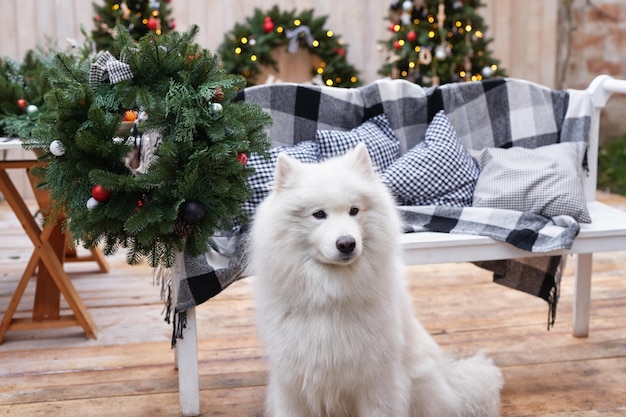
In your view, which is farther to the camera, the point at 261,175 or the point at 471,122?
the point at 471,122

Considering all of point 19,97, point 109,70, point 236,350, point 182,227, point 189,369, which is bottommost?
point 236,350

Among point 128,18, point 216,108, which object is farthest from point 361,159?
point 128,18

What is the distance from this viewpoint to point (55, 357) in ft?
9.48

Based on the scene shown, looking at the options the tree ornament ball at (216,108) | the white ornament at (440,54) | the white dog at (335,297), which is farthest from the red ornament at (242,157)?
the white ornament at (440,54)

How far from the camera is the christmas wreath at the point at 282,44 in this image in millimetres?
5754

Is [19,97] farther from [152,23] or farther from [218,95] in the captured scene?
[152,23]

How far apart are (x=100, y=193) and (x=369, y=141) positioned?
1122 mm

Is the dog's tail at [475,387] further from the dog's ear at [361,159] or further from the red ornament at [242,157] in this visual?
the red ornament at [242,157]

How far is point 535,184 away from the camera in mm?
2617

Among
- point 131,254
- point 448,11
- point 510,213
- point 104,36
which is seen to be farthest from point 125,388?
point 448,11

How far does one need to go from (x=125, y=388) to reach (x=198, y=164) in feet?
3.29

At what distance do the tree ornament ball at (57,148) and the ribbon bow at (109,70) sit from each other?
0.75 feet

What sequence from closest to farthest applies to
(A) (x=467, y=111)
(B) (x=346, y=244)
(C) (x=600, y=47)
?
(B) (x=346, y=244) → (A) (x=467, y=111) → (C) (x=600, y=47)

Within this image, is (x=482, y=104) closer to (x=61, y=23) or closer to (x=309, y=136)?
(x=309, y=136)
